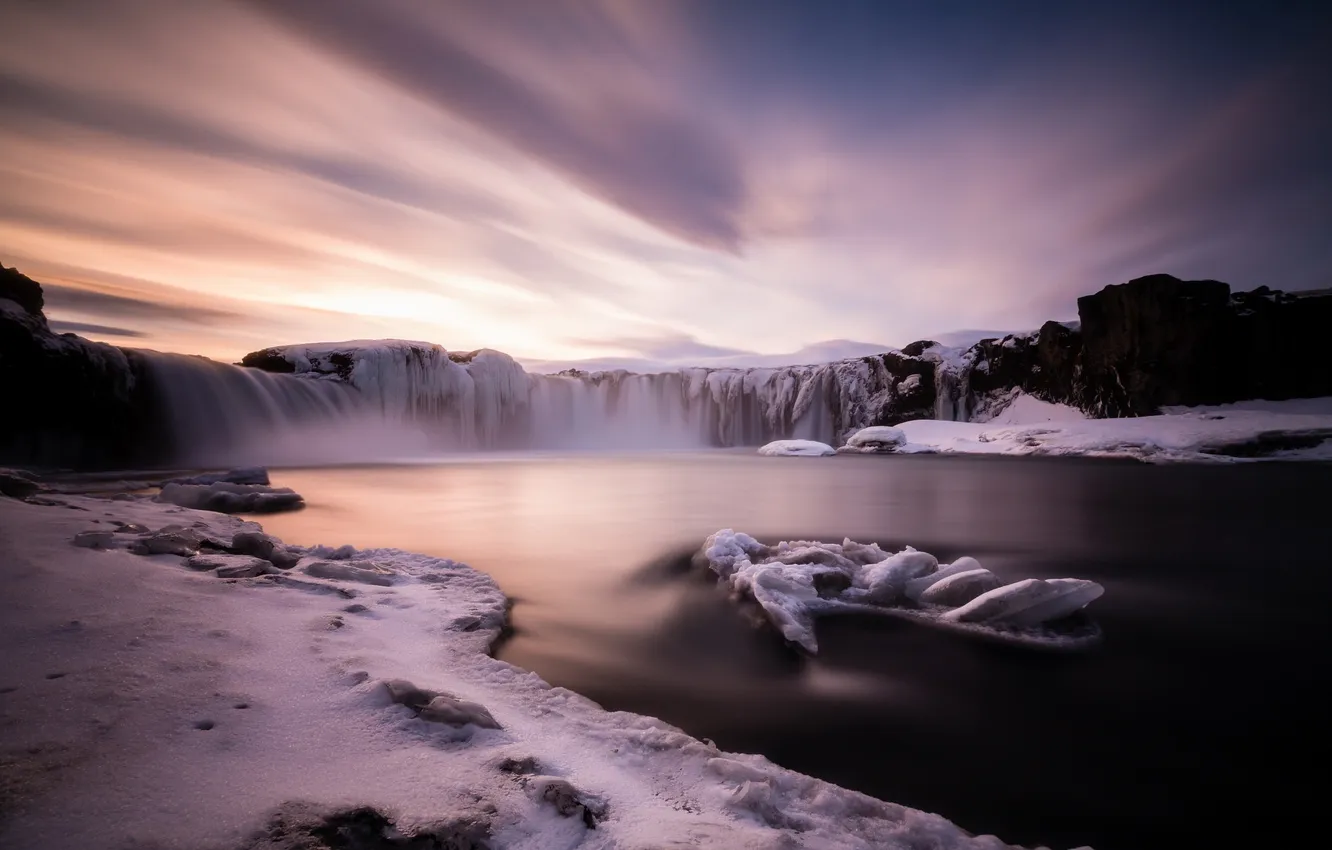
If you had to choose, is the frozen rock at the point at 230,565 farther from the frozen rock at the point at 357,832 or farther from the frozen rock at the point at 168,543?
the frozen rock at the point at 357,832

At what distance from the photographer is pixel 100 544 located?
3.28m

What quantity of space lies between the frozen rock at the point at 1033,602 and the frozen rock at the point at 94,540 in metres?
5.48

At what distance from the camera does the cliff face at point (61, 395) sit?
14117mm

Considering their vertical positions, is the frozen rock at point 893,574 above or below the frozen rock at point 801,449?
above

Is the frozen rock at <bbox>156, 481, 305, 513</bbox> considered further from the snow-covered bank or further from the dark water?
the snow-covered bank

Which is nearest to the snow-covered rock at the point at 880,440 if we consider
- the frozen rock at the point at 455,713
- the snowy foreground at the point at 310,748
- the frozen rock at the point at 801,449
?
the frozen rock at the point at 801,449

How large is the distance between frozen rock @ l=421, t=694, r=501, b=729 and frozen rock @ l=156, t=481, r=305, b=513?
7949 mm

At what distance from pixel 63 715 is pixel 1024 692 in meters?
3.73

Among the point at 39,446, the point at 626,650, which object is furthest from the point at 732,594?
the point at 39,446

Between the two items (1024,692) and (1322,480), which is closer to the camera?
(1024,692)

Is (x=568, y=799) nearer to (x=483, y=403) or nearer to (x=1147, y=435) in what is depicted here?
(x=1147, y=435)

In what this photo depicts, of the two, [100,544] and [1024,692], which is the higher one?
[100,544]

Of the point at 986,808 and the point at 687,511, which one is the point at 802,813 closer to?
the point at 986,808

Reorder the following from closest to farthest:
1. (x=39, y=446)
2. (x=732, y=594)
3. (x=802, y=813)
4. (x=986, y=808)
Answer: (x=802, y=813), (x=986, y=808), (x=732, y=594), (x=39, y=446)
